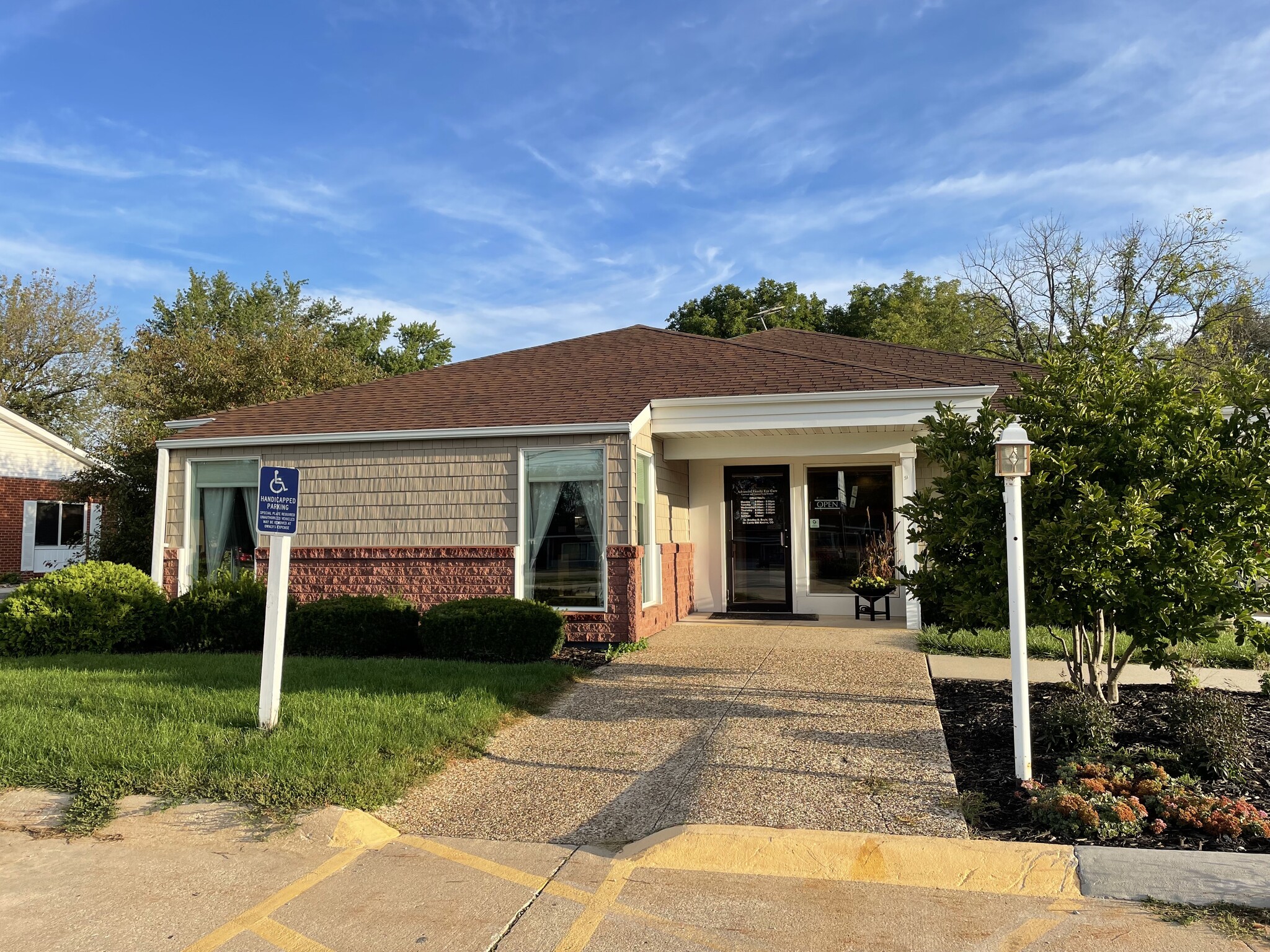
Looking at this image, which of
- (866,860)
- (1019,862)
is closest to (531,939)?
(866,860)

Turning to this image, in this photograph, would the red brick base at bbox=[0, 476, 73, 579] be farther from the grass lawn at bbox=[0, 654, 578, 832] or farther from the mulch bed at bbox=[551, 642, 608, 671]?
the mulch bed at bbox=[551, 642, 608, 671]

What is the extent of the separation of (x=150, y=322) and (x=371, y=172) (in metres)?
35.1

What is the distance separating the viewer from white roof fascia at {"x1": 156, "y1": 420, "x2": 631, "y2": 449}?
A: 419 inches

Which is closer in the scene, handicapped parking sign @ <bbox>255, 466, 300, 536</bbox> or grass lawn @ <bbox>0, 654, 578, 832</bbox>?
grass lawn @ <bbox>0, 654, 578, 832</bbox>

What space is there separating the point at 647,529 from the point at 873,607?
3692mm

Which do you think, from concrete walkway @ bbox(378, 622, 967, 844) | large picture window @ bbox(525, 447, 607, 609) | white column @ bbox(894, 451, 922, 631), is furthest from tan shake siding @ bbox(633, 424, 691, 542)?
concrete walkway @ bbox(378, 622, 967, 844)

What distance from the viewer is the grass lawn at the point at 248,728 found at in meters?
5.21

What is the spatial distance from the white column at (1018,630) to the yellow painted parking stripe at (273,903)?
3.89 metres

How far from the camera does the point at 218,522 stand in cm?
1239

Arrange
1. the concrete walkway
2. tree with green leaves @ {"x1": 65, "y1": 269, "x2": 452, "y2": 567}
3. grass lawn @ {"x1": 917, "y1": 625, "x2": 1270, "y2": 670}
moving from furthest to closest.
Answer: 1. tree with green leaves @ {"x1": 65, "y1": 269, "x2": 452, "y2": 567}
2. grass lawn @ {"x1": 917, "y1": 625, "x2": 1270, "y2": 670}
3. the concrete walkway

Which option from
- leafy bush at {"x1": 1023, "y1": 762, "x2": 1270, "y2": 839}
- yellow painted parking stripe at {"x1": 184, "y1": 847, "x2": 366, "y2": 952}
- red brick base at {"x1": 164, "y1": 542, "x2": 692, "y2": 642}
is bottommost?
yellow painted parking stripe at {"x1": 184, "y1": 847, "x2": 366, "y2": 952}

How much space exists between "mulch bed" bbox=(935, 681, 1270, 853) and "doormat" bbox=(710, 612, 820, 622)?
4232 millimetres

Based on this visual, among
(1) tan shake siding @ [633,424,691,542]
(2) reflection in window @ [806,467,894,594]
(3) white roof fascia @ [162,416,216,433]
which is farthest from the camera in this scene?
(3) white roof fascia @ [162,416,216,433]

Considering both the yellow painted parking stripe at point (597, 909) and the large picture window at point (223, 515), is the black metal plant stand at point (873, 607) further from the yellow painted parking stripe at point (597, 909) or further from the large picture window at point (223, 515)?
the large picture window at point (223, 515)
